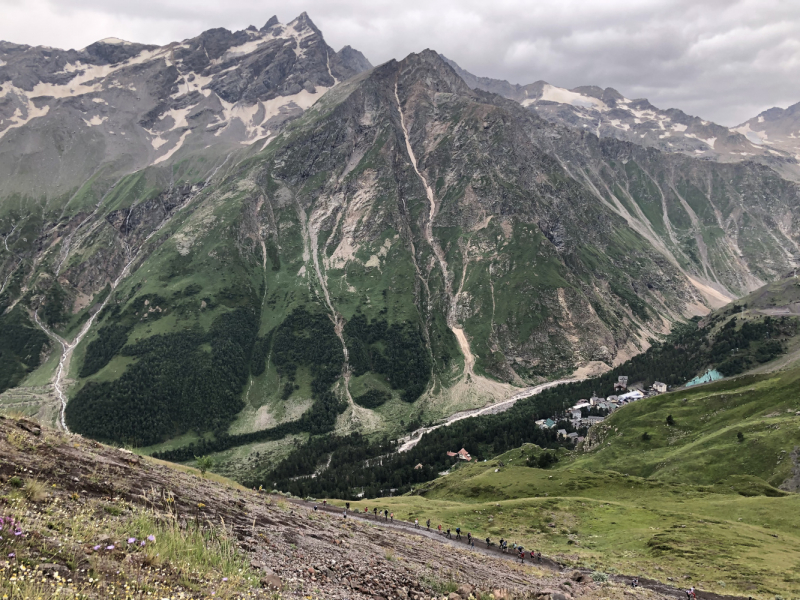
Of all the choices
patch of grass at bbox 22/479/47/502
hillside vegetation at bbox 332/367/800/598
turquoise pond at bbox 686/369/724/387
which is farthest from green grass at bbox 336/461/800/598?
turquoise pond at bbox 686/369/724/387

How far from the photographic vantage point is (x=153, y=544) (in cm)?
1234

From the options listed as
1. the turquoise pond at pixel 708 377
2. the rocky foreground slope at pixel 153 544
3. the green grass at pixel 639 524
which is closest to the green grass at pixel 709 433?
the green grass at pixel 639 524

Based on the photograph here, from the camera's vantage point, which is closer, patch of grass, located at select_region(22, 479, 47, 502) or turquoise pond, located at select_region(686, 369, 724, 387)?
patch of grass, located at select_region(22, 479, 47, 502)

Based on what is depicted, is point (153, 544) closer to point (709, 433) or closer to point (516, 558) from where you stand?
point (516, 558)

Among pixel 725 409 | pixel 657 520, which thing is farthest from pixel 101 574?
pixel 725 409

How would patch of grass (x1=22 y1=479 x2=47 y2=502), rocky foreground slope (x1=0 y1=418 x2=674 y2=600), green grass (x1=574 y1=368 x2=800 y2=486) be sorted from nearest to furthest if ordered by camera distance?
rocky foreground slope (x1=0 y1=418 x2=674 y2=600) → patch of grass (x1=22 y1=479 x2=47 y2=502) → green grass (x1=574 y1=368 x2=800 y2=486)

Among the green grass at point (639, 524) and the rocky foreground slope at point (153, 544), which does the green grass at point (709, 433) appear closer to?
the green grass at point (639, 524)

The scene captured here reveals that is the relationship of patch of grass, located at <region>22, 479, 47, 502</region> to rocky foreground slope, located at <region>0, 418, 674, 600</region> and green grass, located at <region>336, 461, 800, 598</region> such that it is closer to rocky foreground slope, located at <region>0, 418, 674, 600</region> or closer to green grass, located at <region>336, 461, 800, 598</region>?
rocky foreground slope, located at <region>0, 418, 674, 600</region>

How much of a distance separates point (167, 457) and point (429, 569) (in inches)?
7849

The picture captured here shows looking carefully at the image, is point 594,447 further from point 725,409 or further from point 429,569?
point 429,569

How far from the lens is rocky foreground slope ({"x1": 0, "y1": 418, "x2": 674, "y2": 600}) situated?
9570mm

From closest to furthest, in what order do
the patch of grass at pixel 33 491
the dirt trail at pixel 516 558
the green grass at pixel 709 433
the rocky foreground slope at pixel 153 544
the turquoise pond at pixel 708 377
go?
the rocky foreground slope at pixel 153 544 < the patch of grass at pixel 33 491 < the dirt trail at pixel 516 558 < the green grass at pixel 709 433 < the turquoise pond at pixel 708 377

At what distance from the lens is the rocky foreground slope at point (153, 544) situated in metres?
9.57

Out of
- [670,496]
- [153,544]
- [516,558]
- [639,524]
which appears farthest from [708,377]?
[153,544]
